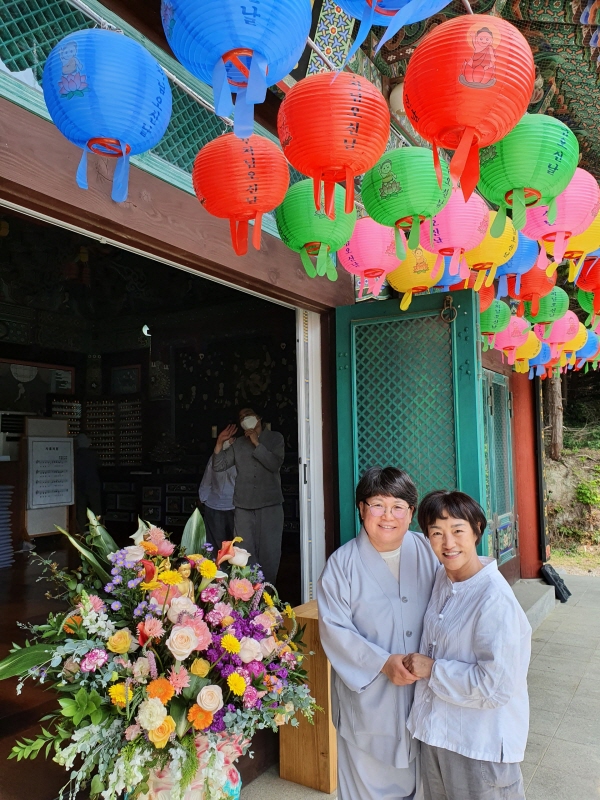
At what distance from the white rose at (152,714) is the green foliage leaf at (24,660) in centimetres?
29

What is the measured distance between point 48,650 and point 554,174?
1.95m

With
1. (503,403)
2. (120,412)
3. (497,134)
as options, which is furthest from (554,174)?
(120,412)

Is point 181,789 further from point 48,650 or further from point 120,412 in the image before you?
point 120,412

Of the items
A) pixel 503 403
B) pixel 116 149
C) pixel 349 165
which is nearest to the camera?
pixel 116 149

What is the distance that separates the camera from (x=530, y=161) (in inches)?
69.2

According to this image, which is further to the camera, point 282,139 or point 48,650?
point 282,139

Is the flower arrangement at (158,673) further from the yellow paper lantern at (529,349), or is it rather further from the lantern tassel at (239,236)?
the yellow paper lantern at (529,349)

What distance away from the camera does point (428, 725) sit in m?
1.61

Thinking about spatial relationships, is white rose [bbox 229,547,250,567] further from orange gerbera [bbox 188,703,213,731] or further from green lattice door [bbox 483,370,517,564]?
green lattice door [bbox 483,370,517,564]

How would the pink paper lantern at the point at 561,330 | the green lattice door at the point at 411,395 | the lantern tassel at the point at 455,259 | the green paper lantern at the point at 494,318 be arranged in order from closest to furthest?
1. the lantern tassel at the point at 455,259
2. the green lattice door at the point at 411,395
3. the green paper lantern at the point at 494,318
4. the pink paper lantern at the point at 561,330

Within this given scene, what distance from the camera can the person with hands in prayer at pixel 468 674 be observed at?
1503 mm

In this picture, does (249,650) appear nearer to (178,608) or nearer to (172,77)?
(178,608)

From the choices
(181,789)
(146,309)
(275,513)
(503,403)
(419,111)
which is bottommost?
(181,789)

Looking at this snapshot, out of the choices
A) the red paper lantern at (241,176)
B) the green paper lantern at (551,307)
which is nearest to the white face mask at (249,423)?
the green paper lantern at (551,307)
